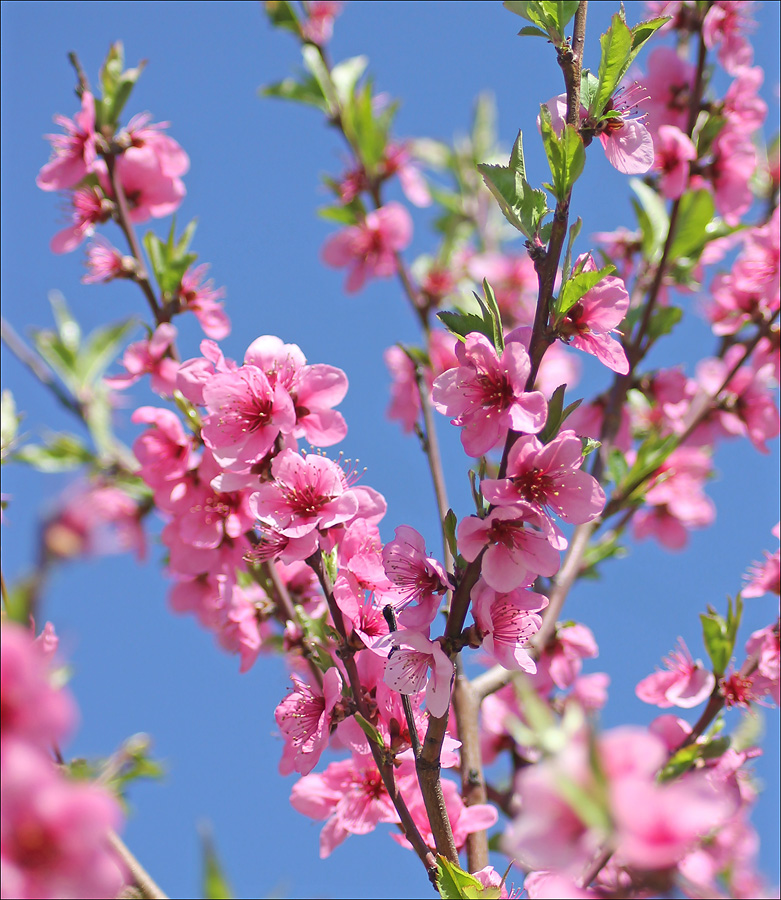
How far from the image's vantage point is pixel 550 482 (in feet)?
4.73

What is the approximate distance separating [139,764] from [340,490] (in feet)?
3.92

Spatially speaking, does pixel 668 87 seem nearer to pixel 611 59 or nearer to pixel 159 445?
pixel 611 59

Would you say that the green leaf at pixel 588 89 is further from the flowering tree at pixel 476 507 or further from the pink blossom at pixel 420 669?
the pink blossom at pixel 420 669

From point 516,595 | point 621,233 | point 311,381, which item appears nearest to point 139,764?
point 311,381

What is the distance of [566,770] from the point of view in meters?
0.68

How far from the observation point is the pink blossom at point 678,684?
6.86ft

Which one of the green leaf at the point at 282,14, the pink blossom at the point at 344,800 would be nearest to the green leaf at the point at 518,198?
the pink blossom at the point at 344,800

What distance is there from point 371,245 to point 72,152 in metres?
1.51

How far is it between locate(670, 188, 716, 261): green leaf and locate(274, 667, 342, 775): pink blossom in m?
1.85

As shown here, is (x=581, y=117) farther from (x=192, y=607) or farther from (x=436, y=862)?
(x=192, y=607)

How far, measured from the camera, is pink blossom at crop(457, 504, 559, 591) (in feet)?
4.46

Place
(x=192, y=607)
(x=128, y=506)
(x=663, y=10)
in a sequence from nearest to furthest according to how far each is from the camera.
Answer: (x=192, y=607), (x=663, y=10), (x=128, y=506)

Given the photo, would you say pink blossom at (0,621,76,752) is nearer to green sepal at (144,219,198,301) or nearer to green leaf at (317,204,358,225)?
green sepal at (144,219,198,301)

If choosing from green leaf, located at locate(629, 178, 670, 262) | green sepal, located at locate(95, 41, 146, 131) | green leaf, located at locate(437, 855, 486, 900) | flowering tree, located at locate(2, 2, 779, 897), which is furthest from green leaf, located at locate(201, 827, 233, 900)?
green leaf, located at locate(629, 178, 670, 262)
